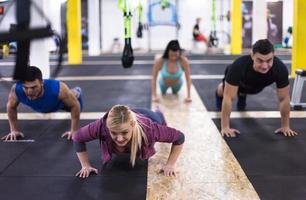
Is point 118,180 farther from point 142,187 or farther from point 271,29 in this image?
point 271,29

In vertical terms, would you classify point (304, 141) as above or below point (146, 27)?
below

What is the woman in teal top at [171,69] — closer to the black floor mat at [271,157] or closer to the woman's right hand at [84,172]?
the black floor mat at [271,157]

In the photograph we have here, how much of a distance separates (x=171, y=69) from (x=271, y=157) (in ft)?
9.38

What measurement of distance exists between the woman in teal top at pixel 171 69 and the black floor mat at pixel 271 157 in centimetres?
142

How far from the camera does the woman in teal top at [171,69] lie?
5492mm

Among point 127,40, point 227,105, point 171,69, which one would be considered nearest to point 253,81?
point 227,105

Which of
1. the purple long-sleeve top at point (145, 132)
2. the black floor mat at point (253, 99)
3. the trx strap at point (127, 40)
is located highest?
the trx strap at point (127, 40)

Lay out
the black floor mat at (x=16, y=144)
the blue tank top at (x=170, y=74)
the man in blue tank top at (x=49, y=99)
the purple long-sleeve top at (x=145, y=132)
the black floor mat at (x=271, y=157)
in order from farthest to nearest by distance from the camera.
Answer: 1. the blue tank top at (x=170, y=74)
2. the man in blue tank top at (x=49, y=99)
3. the black floor mat at (x=16, y=144)
4. the purple long-sleeve top at (x=145, y=132)
5. the black floor mat at (x=271, y=157)

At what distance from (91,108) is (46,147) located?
5.53 feet

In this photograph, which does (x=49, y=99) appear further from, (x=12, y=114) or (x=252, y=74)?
(x=252, y=74)

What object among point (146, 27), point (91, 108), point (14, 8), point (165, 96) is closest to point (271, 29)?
point (146, 27)

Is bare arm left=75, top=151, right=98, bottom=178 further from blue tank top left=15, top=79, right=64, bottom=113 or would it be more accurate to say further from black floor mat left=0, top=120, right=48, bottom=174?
blue tank top left=15, top=79, right=64, bottom=113

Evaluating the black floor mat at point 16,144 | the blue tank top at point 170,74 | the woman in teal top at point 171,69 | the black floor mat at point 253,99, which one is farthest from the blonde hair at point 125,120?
the blue tank top at point 170,74

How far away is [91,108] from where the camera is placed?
513cm
